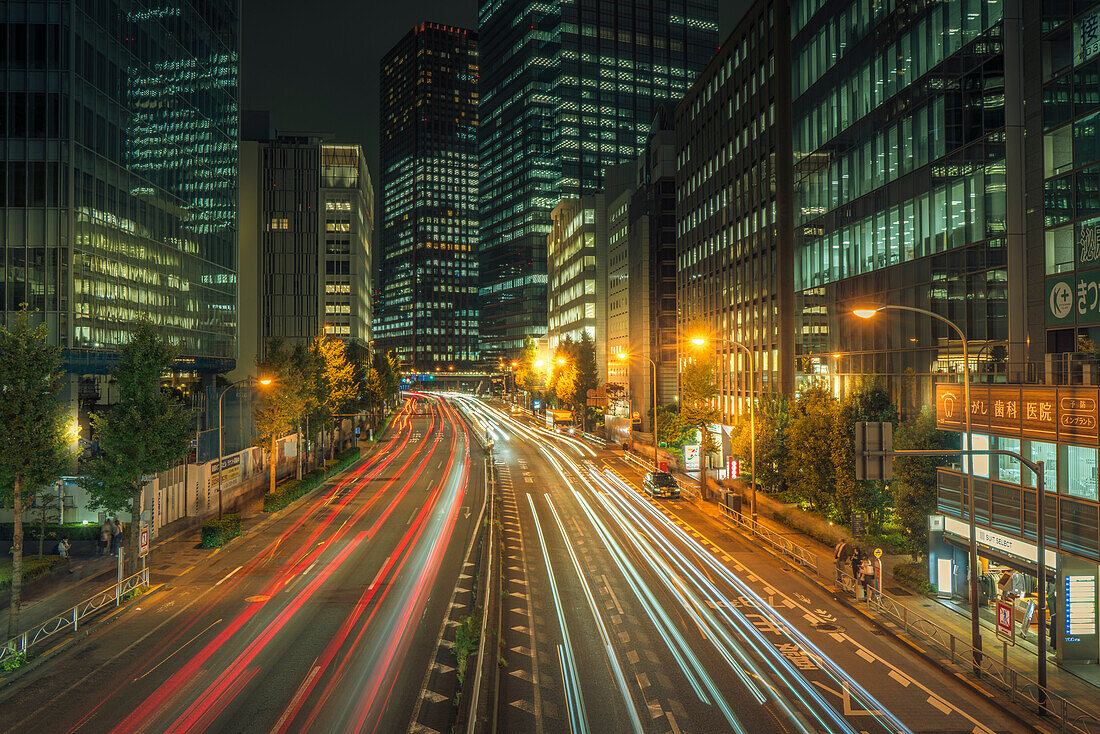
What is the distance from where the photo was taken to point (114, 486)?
26469mm

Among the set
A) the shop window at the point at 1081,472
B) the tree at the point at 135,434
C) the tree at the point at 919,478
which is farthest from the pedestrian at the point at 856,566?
the tree at the point at 135,434

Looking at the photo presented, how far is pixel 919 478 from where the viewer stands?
26.3 metres

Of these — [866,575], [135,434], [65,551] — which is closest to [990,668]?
[866,575]

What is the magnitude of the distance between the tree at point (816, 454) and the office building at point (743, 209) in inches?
649

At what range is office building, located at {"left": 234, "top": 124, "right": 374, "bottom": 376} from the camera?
11881cm

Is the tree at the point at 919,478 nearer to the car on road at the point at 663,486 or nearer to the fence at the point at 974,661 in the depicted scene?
the fence at the point at 974,661

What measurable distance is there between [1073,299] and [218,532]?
35.2 m

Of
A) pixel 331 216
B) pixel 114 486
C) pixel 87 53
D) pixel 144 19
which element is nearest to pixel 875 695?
pixel 114 486

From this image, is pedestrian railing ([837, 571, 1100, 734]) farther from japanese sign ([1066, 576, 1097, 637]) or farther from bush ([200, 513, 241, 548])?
bush ([200, 513, 241, 548])

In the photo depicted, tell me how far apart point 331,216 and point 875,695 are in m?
123

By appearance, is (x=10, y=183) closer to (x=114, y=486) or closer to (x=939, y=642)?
(x=114, y=486)

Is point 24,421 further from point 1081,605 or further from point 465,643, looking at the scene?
point 1081,605

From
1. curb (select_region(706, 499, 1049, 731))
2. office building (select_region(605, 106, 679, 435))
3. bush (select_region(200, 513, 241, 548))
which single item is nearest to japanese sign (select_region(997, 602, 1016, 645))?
curb (select_region(706, 499, 1049, 731))

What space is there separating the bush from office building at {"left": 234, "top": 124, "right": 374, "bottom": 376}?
292ft
